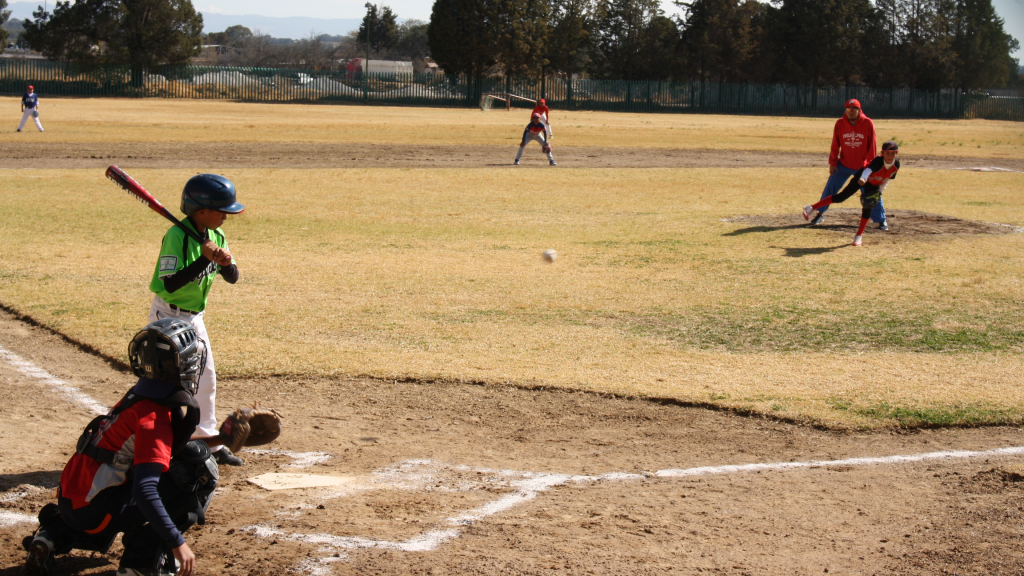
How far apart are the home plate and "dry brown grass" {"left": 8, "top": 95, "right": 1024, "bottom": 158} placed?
27.3 m

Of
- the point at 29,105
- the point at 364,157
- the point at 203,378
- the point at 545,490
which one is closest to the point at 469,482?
the point at 545,490

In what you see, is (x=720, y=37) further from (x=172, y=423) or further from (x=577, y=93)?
(x=172, y=423)

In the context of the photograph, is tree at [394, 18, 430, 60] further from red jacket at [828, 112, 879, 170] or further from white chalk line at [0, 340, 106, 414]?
white chalk line at [0, 340, 106, 414]

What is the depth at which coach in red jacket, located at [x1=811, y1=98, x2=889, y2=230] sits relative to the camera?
49.1ft

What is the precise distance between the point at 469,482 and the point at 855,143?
1226cm

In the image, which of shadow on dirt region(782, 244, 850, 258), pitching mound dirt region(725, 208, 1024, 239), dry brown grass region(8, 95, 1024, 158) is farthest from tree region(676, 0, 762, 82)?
shadow on dirt region(782, 244, 850, 258)

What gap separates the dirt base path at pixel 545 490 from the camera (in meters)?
4.28

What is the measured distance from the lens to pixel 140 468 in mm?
3660

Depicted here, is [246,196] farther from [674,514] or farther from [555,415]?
[674,514]

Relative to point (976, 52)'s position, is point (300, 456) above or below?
below

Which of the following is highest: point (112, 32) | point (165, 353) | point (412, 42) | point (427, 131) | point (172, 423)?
point (412, 42)

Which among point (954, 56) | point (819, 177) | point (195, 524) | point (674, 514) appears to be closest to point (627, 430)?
point (674, 514)

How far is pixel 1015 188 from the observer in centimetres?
2241

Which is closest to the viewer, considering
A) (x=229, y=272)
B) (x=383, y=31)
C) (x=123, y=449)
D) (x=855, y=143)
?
(x=123, y=449)
